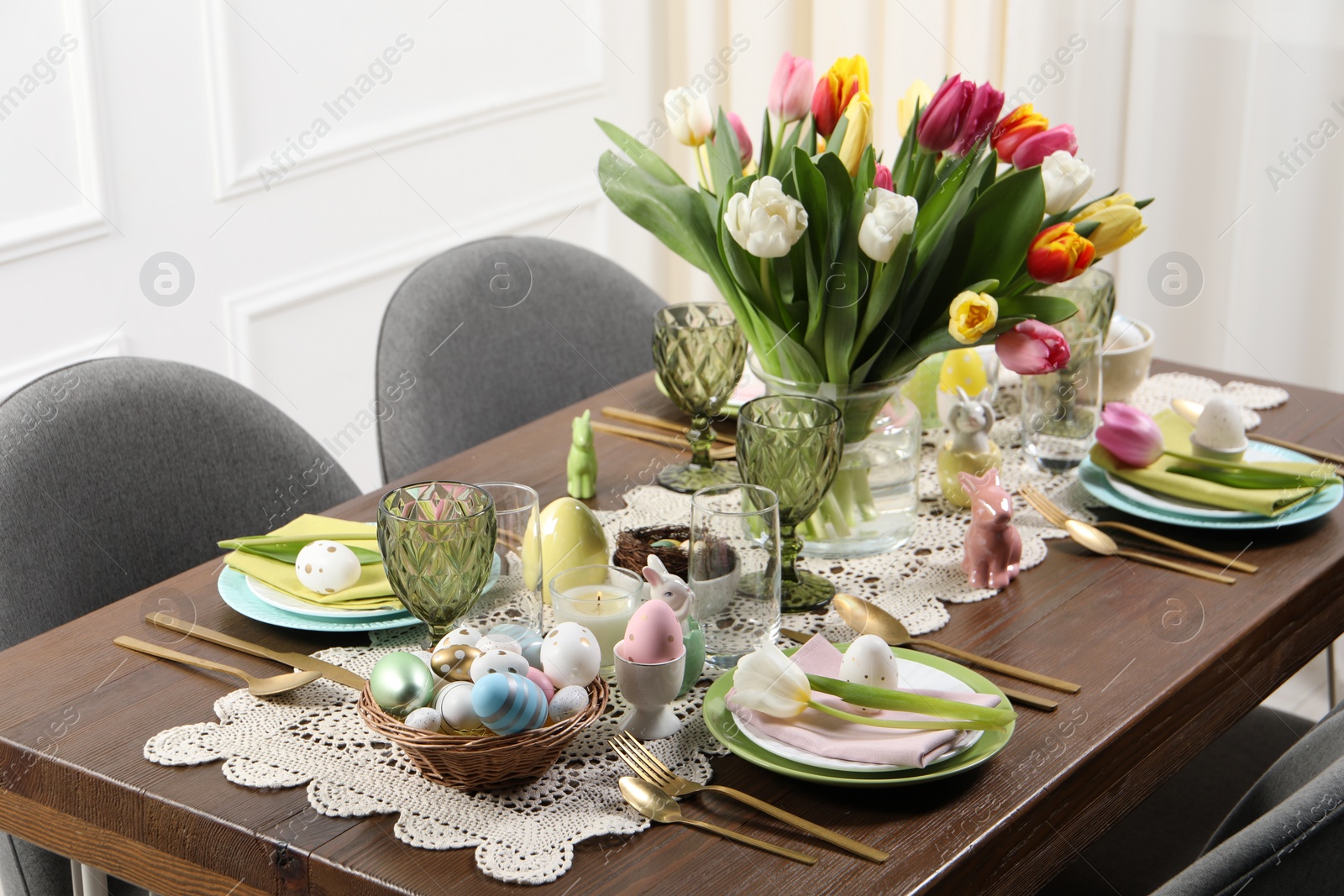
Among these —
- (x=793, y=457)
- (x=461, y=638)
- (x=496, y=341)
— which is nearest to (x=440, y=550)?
(x=461, y=638)

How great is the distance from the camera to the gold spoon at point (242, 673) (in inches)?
41.2

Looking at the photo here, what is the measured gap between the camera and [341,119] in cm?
277

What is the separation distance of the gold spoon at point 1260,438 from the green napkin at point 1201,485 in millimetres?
53

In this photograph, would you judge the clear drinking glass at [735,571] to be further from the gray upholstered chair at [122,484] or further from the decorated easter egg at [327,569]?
the gray upholstered chair at [122,484]

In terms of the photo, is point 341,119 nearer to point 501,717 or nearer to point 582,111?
point 582,111

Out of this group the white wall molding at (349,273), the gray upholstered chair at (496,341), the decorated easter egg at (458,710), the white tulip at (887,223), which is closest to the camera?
the decorated easter egg at (458,710)

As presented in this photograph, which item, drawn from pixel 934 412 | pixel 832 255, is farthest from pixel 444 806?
pixel 934 412

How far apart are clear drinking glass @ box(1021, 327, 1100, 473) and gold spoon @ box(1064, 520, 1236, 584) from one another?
0.59 feet

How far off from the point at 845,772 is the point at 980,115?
0.58 meters

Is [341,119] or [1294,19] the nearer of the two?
[1294,19]

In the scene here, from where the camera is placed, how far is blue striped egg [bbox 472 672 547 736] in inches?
34.4

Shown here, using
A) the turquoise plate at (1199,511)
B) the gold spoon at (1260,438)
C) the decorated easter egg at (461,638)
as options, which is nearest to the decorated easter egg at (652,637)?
the decorated easter egg at (461,638)

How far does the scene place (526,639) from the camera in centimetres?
101

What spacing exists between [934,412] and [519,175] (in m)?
1.79
